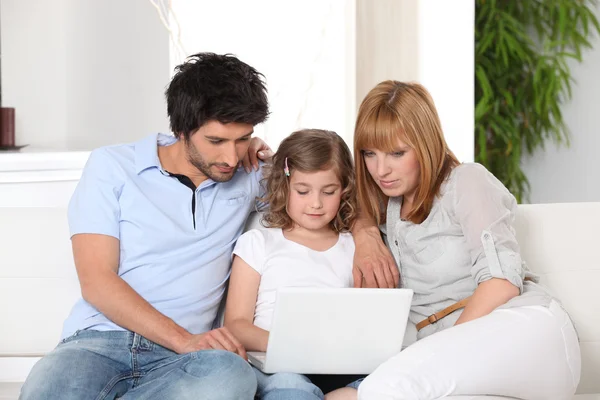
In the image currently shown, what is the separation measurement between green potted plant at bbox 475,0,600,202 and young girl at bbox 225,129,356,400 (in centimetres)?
199

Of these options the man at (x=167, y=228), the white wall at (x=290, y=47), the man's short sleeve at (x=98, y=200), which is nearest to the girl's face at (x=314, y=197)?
the man at (x=167, y=228)

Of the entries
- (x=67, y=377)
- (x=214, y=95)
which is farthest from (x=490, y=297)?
(x=67, y=377)

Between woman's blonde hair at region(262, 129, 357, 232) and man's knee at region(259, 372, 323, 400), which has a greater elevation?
woman's blonde hair at region(262, 129, 357, 232)

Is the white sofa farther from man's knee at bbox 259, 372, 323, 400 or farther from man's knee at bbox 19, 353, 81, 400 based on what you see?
man's knee at bbox 259, 372, 323, 400

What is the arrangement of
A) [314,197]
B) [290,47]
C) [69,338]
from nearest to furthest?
[69,338] → [314,197] → [290,47]

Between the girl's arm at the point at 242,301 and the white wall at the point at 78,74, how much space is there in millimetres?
2013

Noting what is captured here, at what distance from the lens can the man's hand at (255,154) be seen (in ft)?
6.44

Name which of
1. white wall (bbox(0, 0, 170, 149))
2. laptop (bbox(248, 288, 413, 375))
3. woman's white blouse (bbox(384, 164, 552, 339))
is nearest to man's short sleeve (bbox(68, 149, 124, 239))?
laptop (bbox(248, 288, 413, 375))

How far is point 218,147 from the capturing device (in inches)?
71.5

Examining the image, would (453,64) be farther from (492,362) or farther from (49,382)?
(49,382)

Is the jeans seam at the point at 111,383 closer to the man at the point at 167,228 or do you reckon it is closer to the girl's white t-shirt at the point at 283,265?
the man at the point at 167,228

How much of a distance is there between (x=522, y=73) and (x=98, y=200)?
8.72 ft

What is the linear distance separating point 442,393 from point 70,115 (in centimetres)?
285

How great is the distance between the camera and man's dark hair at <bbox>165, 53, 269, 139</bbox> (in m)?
1.79
